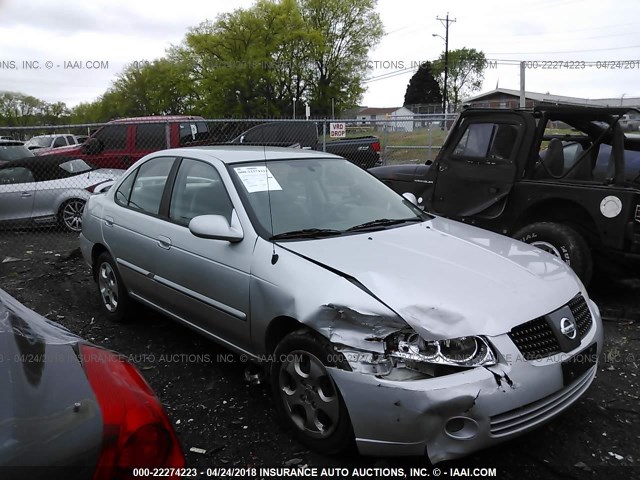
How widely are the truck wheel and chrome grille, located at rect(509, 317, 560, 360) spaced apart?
250 centimetres

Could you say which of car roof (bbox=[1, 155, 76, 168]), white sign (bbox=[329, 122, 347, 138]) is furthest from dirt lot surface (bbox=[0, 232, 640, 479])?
white sign (bbox=[329, 122, 347, 138])

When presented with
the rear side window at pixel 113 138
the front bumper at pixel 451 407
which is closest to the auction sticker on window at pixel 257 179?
the front bumper at pixel 451 407

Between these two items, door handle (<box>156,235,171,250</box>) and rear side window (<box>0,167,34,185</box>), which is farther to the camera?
rear side window (<box>0,167,34,185</box>)

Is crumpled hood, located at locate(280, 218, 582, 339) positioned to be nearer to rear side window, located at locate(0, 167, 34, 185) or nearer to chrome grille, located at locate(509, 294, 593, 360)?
chrome grille, located at locate(509, 294, 593, 360)

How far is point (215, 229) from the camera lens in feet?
A: 10.4

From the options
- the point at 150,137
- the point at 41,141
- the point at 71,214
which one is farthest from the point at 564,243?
the point at 41,141

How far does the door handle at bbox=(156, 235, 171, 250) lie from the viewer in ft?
12.5

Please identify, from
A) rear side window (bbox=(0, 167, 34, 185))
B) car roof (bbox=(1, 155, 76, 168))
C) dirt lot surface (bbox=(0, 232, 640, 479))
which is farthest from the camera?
car roof (bbox=(1, 155, 76, 168))

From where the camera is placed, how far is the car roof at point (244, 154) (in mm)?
3803

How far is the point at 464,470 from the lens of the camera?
2.62 metres

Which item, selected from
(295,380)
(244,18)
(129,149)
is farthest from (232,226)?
(244,18)

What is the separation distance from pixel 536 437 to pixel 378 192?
1999 mm

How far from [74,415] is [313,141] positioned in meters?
11.3

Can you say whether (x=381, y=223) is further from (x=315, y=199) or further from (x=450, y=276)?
(x=450, y=276)
